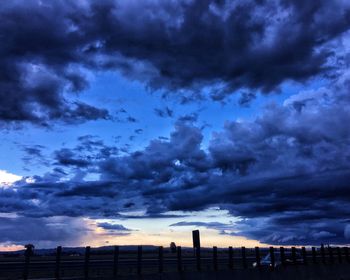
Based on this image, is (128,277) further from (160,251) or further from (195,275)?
(195,275)

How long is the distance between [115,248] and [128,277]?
1183 mm

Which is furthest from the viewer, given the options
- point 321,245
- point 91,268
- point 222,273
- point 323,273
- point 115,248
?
point 91,268

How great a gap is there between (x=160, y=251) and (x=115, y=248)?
229 centimetres

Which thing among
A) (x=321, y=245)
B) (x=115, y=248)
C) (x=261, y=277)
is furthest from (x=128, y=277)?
(x=321, y=245)

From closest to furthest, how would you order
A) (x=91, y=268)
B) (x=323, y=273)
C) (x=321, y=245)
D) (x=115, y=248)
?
(x=115, y=248), (x=323, y=273), (x=321, y=245), (x=91, y=268)

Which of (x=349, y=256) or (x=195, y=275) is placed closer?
(x=195, y=275)

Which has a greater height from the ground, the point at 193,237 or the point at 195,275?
the point at 193,237

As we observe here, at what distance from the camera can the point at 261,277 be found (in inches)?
813

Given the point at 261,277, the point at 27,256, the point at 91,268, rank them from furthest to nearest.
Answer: the point at 91,268, the point at 261,277, the point at 27,256

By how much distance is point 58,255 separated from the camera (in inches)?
550

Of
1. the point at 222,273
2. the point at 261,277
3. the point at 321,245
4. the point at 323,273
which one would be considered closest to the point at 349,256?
the point at 321,245

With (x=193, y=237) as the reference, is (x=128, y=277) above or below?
below

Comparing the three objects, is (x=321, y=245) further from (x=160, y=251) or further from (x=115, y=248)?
(x=115, y=248)

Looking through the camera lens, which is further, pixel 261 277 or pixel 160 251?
pixel 261 277
